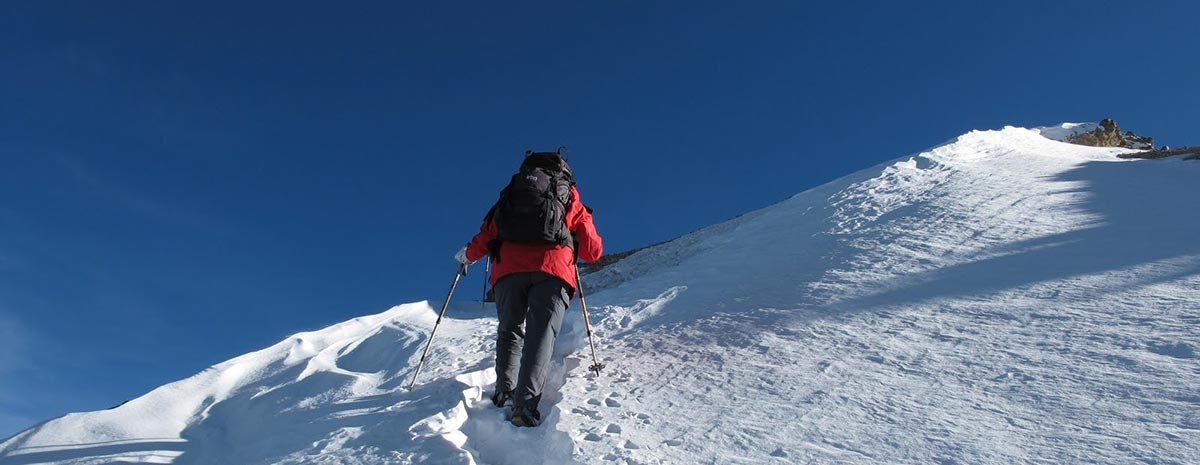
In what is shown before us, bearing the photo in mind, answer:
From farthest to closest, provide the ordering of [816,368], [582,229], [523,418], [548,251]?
[582,229] → [548,251] → [816,368] → [523,418]

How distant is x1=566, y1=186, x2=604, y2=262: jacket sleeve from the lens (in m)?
6.18

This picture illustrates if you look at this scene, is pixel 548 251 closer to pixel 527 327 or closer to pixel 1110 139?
pixel 527 327

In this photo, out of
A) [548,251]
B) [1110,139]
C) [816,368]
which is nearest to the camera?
[816,368]

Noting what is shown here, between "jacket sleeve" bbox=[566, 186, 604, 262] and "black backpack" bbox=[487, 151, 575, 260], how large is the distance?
98 millimetres

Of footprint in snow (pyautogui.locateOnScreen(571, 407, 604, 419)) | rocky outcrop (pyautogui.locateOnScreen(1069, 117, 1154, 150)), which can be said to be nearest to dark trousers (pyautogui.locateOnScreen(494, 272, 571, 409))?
footprint in snow (pyautogui.locateOnScreen(571, 407, 604, 419))

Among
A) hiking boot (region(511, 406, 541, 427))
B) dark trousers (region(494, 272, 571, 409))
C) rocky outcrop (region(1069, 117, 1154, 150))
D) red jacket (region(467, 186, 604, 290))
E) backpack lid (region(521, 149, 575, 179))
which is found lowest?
hiking boot (region(511, 406, 541, 427))

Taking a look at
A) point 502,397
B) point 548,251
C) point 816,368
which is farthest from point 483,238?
point 816,368

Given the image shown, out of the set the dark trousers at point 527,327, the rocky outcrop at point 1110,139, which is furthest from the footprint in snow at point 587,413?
the rocky outcrop at point 1110,139

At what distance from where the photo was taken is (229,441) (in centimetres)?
648

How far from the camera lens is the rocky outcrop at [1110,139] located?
20766 mm

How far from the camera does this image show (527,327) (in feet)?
19.2

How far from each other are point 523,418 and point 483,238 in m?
1.49

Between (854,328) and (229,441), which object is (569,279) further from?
(229,441)

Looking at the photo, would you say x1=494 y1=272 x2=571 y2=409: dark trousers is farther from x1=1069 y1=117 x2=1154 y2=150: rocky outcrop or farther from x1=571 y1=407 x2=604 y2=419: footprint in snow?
x1=1069 y1=117 x2=1154 y2=150: rocky outcrop
